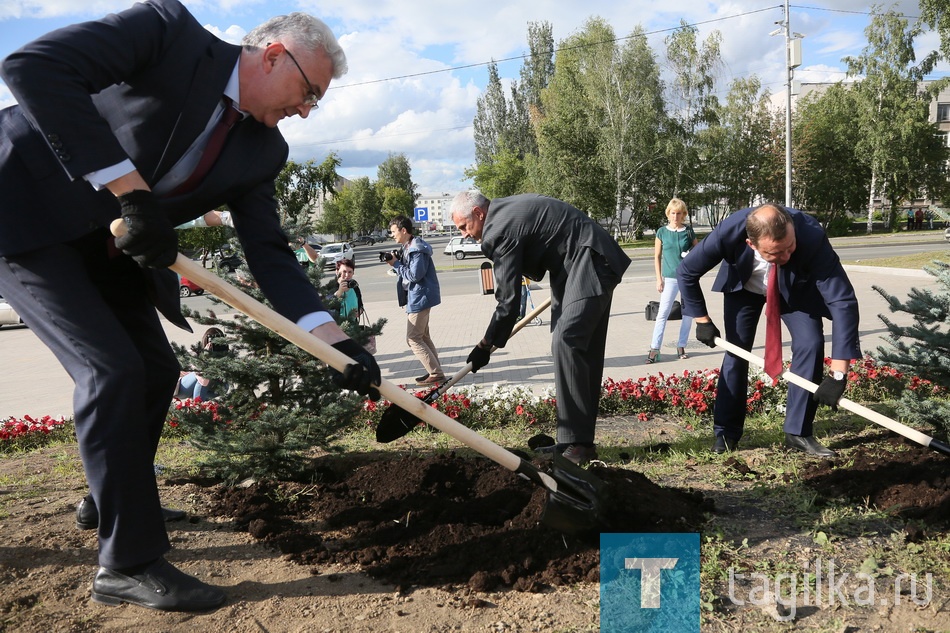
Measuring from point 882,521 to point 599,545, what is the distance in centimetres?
141

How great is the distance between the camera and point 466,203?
4531 millimetres

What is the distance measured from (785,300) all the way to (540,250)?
1563mm

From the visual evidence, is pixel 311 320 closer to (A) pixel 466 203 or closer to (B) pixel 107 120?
(B) pixel 107 120

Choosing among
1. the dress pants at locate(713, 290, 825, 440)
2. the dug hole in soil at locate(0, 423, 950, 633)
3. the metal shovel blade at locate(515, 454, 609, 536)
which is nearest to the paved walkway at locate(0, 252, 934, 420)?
the dress pants at locate(713, 290, 825, 440)

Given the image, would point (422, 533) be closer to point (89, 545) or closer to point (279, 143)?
point (89, 545)

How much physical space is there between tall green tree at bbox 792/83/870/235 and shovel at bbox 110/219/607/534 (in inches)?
1779

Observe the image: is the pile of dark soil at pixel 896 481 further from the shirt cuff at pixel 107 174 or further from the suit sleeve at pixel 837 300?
the shirt cuff at pixel 107 174

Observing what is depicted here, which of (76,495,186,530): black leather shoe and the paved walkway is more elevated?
(76,495,186,530): black leather shoe

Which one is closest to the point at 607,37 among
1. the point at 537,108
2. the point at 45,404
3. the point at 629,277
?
the point at 537,108

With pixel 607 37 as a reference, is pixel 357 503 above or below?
below

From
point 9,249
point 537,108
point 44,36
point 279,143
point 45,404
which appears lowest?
point 45,404

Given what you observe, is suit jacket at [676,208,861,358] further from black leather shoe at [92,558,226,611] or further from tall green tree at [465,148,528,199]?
tall green tree at [465,148,528,199]

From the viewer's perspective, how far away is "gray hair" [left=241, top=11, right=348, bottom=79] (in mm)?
Result: 2471

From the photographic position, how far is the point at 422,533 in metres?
3.15
